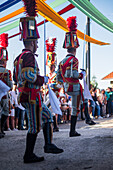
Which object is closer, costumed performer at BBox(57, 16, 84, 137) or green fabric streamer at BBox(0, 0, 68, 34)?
costumed performer at BBox(57, 16, 84, 137)

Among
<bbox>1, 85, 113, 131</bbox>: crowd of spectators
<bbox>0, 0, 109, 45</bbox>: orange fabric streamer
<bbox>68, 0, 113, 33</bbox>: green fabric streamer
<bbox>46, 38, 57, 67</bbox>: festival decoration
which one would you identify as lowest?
<bbox>1, 85, 113, 131</bbox>: crowd of spectators

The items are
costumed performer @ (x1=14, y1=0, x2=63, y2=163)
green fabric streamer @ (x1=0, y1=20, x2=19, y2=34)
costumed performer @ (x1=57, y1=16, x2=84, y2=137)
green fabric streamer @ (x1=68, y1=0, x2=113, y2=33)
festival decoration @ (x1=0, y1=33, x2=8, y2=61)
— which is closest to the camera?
costumed performer @ (x1=14, y1=0, x2=63, y2=163)

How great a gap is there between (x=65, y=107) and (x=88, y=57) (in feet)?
12.9

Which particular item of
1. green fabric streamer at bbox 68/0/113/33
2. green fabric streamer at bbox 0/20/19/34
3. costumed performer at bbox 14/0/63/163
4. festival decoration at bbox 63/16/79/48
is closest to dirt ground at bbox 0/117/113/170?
costumed performer at bbox 14/0/63/163

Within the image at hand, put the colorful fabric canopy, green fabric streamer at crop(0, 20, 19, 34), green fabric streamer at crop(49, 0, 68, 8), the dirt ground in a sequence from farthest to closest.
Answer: green fabric streamer at crop(0, 20, 19, 34), green fabric streamer at crop(49, 0, 68, 8), the colorful fabric canopy, the dirt ground

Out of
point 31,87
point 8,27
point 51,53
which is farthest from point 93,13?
point 31,87

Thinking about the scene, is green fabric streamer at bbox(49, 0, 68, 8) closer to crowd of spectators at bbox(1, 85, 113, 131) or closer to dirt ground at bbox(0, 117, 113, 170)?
crowd of spectators at bbox(1, 85, 113, 131)

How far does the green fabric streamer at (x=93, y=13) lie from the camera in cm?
578

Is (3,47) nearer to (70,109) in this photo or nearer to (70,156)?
(70,156)

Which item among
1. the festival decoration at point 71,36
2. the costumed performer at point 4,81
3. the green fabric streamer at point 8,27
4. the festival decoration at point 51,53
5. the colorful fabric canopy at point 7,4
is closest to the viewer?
the festival decoration at point 71,36

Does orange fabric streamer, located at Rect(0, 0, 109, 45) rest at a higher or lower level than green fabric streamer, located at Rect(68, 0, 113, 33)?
higher

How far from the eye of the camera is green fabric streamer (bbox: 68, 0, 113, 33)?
5783 mm

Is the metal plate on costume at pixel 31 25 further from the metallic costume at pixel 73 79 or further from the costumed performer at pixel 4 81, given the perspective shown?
the costumed performer at pixel 4 81

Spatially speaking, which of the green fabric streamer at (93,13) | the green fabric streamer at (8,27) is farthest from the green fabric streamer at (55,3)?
the green fabric streamer at (93,13)
